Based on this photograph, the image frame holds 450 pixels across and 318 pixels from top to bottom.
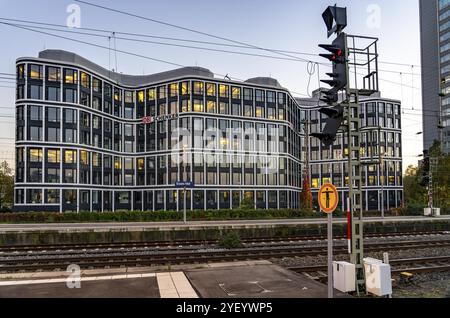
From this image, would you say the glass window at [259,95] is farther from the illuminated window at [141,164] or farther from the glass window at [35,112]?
the glass window at [35,112]

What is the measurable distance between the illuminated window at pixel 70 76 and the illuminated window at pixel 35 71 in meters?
4.03

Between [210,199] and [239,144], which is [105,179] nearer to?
[210,199]

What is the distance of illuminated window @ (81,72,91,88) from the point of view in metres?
59.3

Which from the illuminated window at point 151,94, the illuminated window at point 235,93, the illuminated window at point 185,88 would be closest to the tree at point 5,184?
the illuminated window at point 151,94

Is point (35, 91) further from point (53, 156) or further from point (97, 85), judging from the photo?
point (53, 156)

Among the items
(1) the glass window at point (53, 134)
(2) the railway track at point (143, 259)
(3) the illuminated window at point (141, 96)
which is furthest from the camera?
(3) the illuminated window at point (141, 96)

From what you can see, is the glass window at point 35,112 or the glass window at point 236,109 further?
the glass window at point 236,109

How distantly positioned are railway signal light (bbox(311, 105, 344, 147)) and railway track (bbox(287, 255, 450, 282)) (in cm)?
561

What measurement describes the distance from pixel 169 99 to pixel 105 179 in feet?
67.6

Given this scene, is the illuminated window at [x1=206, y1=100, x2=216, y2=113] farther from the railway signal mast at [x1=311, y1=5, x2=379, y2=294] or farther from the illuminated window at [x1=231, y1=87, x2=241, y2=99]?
the railway signal mast at [x1=311, y1=5, x2=379, y2=294]

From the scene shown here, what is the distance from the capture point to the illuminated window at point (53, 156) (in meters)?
55.7

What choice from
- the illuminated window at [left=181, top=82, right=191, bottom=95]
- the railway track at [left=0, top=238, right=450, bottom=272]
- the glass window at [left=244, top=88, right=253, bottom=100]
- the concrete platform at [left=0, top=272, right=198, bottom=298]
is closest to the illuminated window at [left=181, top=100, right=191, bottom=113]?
the illuminated window at [left=181, top=82, right=191, bottom=95]

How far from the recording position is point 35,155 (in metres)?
54.8
